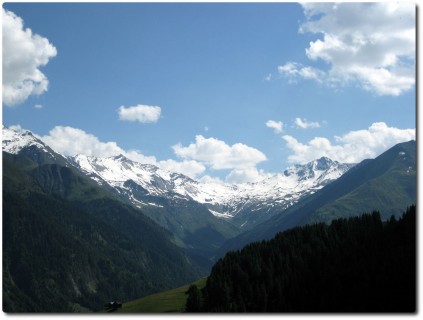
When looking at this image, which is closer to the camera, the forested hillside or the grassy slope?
the forested hillside

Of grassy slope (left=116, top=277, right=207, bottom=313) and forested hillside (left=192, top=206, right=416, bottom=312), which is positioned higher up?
forested hillside (left=192, top=206, right=416, bottom=312)

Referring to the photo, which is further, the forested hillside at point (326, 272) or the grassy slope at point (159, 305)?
the grassy slope at point (159, 305)

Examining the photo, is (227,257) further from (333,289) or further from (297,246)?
(333,289)

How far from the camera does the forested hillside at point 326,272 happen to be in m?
113

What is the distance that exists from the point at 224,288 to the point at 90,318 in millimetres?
103091

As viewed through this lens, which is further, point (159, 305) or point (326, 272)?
point (159, 305)

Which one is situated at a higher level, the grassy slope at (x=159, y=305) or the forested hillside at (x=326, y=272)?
the forested hillside at (x=326, y=272)

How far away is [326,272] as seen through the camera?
142 metres

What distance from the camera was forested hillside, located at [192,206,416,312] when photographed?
112812 millimetres

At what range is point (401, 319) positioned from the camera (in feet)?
202

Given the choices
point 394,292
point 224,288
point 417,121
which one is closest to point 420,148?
point 417,121

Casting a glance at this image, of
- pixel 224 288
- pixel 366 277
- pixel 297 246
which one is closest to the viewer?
pixel 366 277

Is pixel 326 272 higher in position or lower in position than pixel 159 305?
higher

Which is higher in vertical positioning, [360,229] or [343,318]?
[360,229]
